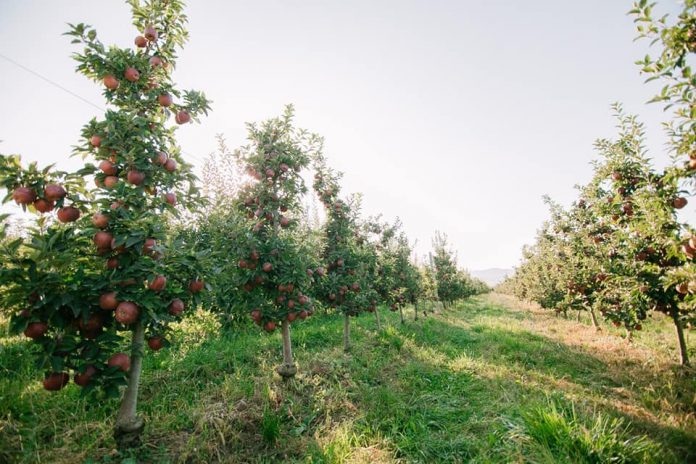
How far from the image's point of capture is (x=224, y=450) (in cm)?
376

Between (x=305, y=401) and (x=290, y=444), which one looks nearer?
(x=290, y=444)

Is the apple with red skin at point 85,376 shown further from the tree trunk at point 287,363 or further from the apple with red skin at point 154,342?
the tree trunk at point 287,363

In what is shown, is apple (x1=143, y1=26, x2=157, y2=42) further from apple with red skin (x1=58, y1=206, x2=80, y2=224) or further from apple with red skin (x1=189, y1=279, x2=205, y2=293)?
apple with red skin (x1=189, y1=279, x2=205, y2=293)

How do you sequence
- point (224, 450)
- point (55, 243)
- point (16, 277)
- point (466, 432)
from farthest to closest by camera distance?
point (466, 432)
point (224, 450)
point (55, 243)
point (16, 277)

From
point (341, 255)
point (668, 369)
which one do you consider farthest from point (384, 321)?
point (668, 369)

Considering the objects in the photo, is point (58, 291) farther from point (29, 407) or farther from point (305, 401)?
point (305, 401)

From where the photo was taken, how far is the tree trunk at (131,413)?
327cm

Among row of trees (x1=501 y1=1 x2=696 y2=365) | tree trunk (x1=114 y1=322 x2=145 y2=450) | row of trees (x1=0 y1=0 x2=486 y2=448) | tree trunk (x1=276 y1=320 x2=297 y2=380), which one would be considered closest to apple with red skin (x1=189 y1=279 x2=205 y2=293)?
row of trees (x1=0 y1=0 x2=486 y2=448)

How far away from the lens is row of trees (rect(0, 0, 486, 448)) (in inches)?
104

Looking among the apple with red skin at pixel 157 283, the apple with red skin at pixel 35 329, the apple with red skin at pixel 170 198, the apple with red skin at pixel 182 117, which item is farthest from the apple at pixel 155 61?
the apple with red skin at pixel 35 329

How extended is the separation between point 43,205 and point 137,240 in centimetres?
111

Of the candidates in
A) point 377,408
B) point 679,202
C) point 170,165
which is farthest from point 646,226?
point 170,165

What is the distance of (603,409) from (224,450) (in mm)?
5802

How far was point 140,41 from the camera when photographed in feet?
13.2
